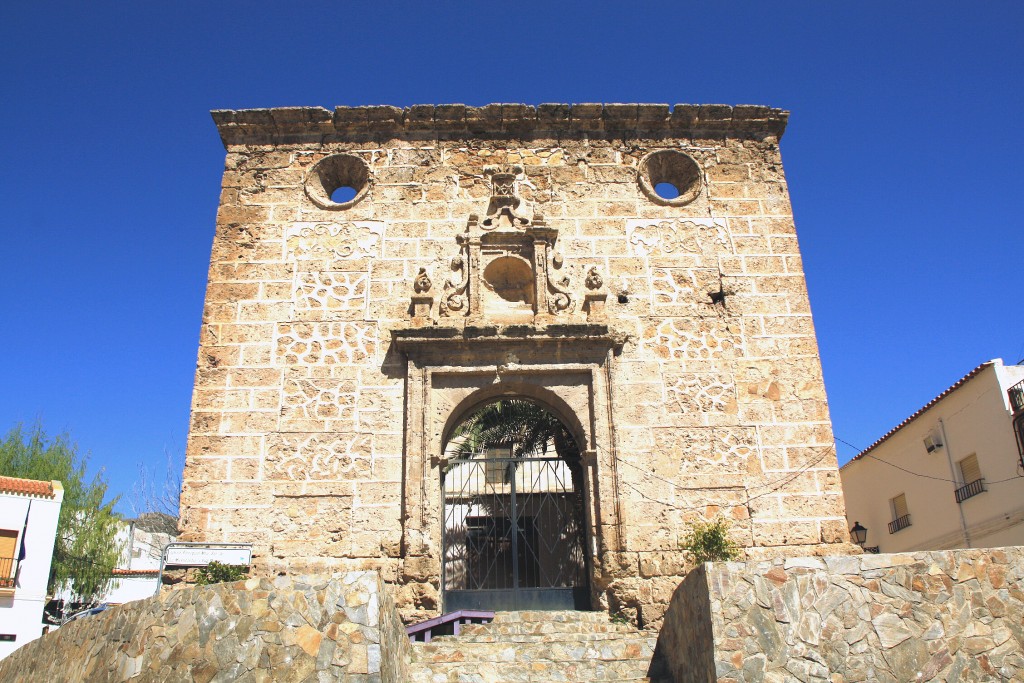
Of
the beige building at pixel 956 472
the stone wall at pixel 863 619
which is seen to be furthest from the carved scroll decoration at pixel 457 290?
the beige building at pixel 956 472

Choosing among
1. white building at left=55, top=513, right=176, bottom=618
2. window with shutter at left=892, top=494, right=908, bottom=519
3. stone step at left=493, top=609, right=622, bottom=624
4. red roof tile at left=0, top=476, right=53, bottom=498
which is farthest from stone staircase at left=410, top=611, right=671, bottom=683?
red roof tile at left=0, top=476, right=53, bottom=498

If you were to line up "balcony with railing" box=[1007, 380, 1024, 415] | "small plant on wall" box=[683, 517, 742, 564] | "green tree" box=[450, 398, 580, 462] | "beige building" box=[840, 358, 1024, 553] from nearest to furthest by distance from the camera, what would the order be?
"small plant on wall" box=[683, 517, 742, 564] → "green tree" box=[450, 398, 580, 462] → "balcony with railing" box=[1007, 380, 1024, 415] → "beige building" box=[840, 358, 1024, 553]

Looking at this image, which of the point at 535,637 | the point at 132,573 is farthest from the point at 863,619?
the point at 132,573

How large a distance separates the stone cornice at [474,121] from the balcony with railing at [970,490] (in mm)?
8982

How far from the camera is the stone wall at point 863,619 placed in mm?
5535

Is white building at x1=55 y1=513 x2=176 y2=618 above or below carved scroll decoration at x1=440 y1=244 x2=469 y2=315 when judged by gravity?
below

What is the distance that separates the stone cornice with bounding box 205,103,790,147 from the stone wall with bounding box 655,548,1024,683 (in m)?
6.46

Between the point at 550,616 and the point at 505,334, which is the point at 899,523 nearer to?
the point at 550,616

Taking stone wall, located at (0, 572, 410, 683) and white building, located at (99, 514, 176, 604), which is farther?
white building, located at (99, 514, 176, 604)

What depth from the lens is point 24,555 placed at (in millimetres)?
16781

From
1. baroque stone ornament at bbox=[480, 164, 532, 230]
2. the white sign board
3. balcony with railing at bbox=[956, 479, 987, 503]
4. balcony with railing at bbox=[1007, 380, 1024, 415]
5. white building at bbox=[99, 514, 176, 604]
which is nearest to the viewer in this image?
the white sign board

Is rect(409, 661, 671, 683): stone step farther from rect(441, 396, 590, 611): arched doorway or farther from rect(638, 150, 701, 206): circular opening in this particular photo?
rect(638, 150, 701, 206): circular opening

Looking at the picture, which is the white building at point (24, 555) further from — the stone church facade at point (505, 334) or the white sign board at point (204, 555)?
the white sign board at point (204, 555)

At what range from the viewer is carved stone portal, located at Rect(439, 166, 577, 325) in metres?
9.54
